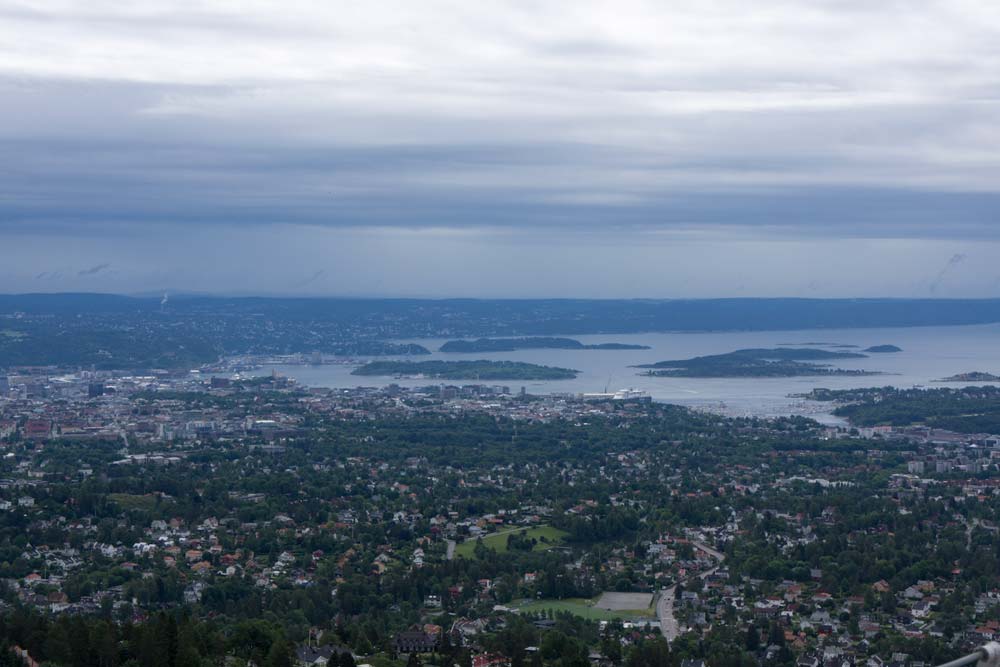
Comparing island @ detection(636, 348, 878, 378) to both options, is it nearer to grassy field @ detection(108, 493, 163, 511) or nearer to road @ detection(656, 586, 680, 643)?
grassy field @ detection(108, 493, 163, 511)

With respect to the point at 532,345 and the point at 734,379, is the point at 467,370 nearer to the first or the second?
the point at 734,379

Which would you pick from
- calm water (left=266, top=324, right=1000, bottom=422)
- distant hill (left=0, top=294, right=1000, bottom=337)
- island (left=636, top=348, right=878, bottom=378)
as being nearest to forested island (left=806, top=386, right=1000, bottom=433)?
calm water (left=266, top=324, right=1000, bottom=422)

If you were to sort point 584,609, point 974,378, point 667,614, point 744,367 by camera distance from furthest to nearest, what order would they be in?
point 744,367 < point 974,378 < point 584,609 < point 667,614

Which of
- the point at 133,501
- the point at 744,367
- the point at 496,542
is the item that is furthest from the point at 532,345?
the point at 496,542

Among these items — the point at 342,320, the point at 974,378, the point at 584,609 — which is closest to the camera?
the point at 584,609

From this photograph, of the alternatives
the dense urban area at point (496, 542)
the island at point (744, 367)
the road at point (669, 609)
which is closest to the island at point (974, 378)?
the island at point (744, 367)

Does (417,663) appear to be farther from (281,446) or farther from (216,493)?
(281,446)

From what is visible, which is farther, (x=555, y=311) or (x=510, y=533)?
(x=555, y=311)
